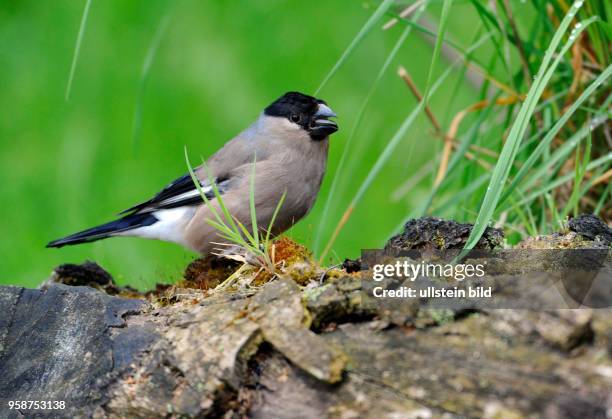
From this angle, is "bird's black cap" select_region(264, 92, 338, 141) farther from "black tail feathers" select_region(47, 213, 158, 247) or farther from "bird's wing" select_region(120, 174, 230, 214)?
"black tail feathers" select_region(47, 213, 158, 247)

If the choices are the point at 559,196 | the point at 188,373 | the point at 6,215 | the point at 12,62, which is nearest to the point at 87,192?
the point at 6,215

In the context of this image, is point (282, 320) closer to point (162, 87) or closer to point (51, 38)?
point (162, 87)

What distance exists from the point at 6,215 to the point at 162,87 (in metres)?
1.62

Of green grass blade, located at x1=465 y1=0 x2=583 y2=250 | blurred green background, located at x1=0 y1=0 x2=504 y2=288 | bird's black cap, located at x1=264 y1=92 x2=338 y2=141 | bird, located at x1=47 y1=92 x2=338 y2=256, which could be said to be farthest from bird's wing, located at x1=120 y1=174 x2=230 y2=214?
green grass blade, located at x1=465 y1=0 x2=583 y2=250

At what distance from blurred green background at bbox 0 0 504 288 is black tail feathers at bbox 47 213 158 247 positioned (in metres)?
Answer: 0.91

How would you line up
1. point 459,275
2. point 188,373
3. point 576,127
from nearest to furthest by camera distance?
point 188,373 → point 459,275 → point 576,127

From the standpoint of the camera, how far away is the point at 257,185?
4.35 m

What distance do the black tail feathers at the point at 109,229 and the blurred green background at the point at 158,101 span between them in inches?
35.7

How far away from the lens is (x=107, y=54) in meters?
7.12

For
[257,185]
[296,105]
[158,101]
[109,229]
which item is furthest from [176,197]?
[158,101]

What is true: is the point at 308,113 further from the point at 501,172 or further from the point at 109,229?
the point at 501,172

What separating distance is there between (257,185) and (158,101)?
2.76 metres

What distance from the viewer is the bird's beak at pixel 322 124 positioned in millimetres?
4574

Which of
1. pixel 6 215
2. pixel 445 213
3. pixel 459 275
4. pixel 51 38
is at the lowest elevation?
pixel 6 215
